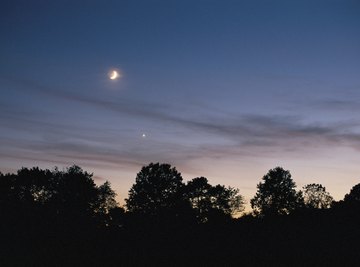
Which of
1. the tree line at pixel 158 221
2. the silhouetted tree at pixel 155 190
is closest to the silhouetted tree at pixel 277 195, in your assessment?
the tree line at pixel 158 221

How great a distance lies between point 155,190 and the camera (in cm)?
9494

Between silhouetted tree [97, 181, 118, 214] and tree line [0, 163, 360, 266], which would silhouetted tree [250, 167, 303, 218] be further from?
silhouetted tree [97, 181, 118, 214]

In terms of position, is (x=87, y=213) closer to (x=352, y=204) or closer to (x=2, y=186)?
(x=2, y=186)

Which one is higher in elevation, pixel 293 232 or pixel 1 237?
pixel 293 232

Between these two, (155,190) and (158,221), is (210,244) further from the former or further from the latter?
(155,190)

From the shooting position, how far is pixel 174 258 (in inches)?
1619

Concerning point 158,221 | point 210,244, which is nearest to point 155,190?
point 158,221

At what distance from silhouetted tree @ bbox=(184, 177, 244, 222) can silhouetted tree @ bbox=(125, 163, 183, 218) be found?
8975mm

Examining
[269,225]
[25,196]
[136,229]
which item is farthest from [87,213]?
[269,225]

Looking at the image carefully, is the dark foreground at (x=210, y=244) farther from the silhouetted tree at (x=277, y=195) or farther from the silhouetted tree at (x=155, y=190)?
the silhouetted tree at (x=277, y=195)

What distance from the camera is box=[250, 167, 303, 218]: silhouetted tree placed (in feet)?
329

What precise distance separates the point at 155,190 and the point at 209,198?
2214cm

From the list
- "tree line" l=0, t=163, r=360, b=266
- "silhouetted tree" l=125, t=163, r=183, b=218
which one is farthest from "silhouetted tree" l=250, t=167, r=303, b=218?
"silhouetted tree" l=125, t=163, r=183, b=218

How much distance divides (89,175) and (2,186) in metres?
23.6
